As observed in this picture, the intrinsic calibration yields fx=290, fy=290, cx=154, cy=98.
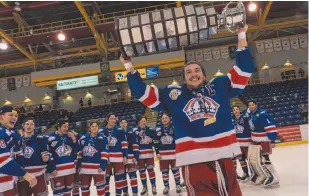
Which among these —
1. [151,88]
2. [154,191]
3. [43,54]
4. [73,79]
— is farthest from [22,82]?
[151,88]

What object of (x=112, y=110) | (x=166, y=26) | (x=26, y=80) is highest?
(x=26, y=80)

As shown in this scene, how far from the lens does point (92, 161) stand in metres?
4.73

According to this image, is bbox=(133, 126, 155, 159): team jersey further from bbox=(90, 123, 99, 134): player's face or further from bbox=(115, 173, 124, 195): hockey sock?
bbox=(90, 123, 99, 134): player's face

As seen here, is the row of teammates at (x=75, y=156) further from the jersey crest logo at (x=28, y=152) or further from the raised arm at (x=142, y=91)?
the raised arm at (x=142, y=91)

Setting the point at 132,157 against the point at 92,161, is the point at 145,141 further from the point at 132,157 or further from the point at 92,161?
the point at 92,161

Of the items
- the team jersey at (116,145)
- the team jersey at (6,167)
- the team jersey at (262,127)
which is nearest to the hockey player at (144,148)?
the team jersey at (116,145)

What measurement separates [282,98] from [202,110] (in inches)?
573

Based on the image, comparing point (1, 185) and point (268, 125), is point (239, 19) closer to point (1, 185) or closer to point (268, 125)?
point (1, 185)

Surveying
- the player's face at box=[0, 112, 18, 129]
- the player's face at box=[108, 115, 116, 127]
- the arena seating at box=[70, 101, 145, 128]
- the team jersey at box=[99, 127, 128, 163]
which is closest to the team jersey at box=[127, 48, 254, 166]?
the player's face at box=[0, 112, 18, 129]

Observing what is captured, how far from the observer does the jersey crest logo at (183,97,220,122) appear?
206 cm

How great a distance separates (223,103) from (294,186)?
11.5 feet

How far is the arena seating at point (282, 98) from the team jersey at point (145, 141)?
789cm

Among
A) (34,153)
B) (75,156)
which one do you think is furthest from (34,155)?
(75,156)

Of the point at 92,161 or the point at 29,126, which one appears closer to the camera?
the point at 29,126
